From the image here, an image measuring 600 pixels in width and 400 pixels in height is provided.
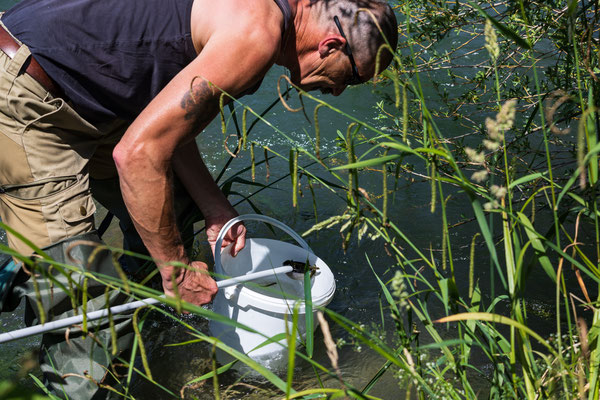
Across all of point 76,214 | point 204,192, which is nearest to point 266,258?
point 204,192

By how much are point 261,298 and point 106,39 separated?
1.13m

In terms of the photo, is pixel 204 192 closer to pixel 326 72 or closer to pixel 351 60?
pixel 326 72

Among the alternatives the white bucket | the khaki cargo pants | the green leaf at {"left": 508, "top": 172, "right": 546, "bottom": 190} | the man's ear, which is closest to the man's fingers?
the white bucket

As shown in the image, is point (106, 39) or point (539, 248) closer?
point (539, 248)

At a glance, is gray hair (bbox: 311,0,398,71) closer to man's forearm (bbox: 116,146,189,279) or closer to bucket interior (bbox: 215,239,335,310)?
man's forearm (bbox: 116,146,189,279)

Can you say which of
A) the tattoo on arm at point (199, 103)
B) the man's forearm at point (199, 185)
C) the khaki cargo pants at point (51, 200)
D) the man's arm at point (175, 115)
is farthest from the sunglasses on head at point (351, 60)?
the khaki cargo pants at point (51, 200)

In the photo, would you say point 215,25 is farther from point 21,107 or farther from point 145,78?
point 21,107

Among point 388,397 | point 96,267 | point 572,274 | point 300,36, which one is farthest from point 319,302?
point 572,274

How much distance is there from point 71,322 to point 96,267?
639 mm

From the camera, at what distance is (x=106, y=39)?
2.37m

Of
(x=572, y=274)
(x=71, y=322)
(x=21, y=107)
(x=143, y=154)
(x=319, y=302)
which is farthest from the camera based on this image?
(x=572, y=274)

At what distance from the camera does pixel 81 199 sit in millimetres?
2541

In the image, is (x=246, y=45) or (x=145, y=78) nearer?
(x=246, y=45)

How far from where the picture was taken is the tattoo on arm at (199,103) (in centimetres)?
205
